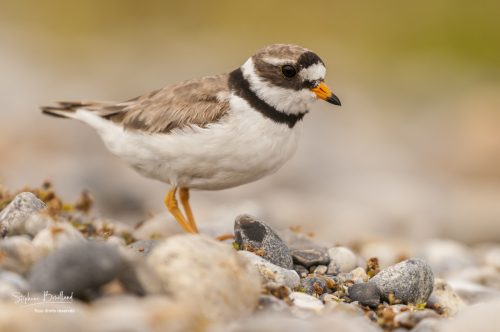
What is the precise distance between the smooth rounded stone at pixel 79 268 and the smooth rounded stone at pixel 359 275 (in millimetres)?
2313

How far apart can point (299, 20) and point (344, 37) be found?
1.81 metres

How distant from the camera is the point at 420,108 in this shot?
74.2 ft

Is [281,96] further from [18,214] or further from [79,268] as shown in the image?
[79,268]

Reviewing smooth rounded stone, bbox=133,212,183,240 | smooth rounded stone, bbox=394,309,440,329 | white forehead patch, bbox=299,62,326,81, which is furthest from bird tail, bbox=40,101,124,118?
smooth rounded stone, bbox=394,309,440,329

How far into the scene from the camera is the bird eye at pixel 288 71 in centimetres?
638

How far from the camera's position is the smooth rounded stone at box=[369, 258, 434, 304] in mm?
5480

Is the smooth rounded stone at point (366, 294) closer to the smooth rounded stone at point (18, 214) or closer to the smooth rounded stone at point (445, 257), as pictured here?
the smooth rounded stone at point (18, 214)

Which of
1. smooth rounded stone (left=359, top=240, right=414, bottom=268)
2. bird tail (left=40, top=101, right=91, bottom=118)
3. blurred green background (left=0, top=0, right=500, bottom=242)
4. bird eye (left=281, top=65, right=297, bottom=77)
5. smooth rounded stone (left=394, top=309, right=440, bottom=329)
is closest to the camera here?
smooth rounded stone (left=394, top=309, right=440, bottom=329)

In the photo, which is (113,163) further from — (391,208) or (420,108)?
(420,108)

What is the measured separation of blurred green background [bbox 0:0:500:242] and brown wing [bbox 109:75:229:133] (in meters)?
1.85

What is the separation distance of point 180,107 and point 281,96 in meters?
0.88

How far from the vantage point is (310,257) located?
6.14m

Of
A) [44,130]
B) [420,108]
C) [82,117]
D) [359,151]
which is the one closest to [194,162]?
[82,117]

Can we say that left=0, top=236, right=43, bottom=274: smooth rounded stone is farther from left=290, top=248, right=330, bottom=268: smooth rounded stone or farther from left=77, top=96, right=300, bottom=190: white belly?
left=290, top=248, right=330, bottom=268: smooth rounded stone
